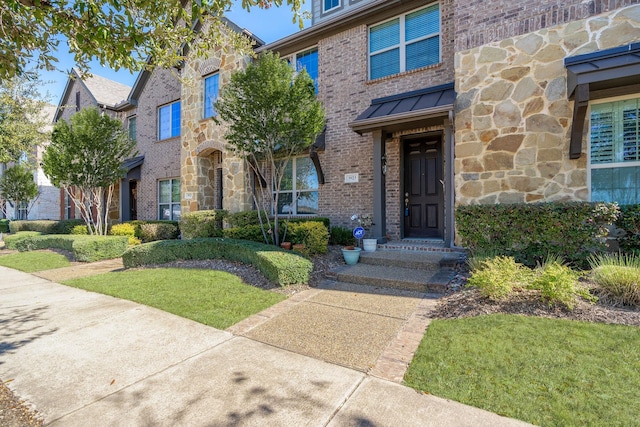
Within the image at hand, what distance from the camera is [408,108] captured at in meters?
7.01

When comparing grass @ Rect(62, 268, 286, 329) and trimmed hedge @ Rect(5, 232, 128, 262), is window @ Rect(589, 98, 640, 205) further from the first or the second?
trimmed hedge @ Rect(5, 232, 128, 262)

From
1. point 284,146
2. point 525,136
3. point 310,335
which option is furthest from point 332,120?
point 310,335

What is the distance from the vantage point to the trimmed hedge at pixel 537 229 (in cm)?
479

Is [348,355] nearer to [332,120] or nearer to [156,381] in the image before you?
[156,381]

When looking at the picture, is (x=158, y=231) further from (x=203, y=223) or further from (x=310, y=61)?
(x=310, y=61)

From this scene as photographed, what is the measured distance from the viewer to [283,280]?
547 centimetres

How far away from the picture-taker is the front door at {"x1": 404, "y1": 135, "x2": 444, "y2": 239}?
25.8 ft

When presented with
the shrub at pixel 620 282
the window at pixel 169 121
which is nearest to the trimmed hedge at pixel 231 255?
the shrub at pixel 620 282

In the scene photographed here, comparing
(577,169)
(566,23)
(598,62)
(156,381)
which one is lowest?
(156,381)

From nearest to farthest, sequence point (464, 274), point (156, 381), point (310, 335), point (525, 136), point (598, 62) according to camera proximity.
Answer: point (156, 381)
point (310, 335)
point (598, 62)
point (464, 274)
point (525, 136)

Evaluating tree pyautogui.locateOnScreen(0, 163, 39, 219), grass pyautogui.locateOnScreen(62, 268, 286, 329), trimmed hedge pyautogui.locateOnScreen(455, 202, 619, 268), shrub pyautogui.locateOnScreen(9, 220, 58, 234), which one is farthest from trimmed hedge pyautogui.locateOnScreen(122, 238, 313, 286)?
tree pyautogui.locateOnScreen(0, 163, 39, 219)

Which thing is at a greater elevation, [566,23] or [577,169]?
[566,23]

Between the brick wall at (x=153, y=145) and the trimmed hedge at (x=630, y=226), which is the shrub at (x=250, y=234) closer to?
the brick wall at (x=153, y=145)

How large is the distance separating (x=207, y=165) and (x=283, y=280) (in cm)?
854
